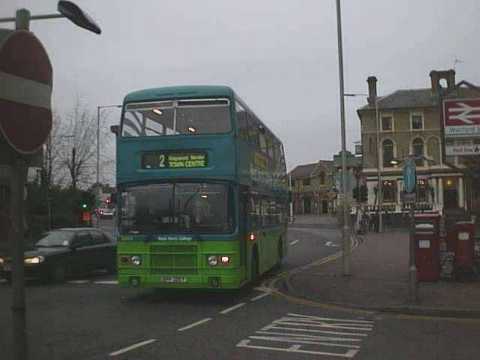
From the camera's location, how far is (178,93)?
1345cm

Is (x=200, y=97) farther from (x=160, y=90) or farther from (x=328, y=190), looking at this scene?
(x=328, y=190)

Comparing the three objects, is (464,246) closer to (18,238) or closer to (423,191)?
(18,238)

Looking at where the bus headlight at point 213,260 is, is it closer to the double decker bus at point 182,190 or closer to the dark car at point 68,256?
the double decker bus at point 182,190

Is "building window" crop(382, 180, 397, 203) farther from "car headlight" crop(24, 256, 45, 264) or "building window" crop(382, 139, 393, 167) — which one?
"car headlight" crop(24, 256, 45, 264)

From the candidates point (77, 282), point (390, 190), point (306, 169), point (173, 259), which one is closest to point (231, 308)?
point (173, 259)

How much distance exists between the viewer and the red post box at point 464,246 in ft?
50.5

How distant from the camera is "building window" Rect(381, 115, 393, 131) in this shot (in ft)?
233

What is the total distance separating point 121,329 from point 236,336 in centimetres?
194

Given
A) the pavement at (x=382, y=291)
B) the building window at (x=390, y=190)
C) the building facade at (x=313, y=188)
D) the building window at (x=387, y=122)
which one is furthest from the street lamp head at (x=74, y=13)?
the building facade at (x=313, y=188)

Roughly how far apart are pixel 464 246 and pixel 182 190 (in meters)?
7.15

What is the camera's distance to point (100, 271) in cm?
2094

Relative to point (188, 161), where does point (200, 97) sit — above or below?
above

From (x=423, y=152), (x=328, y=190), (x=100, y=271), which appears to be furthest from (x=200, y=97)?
(x=328, y=190)

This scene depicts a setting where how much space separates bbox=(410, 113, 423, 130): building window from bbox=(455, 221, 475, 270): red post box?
187 feet
